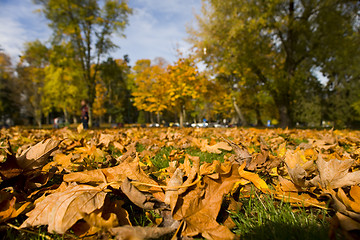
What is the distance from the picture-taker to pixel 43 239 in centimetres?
70

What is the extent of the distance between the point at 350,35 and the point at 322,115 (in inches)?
948

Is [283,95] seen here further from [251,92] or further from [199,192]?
[199,192]

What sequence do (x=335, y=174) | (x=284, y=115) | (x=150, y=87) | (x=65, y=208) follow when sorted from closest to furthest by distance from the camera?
1. (x=65, y=208)
2. (x=335, y=174)
3. (x=284, y=115)
4. (x=150, y=87)

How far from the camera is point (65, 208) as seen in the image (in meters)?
0.72

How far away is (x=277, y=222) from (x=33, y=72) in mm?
33508

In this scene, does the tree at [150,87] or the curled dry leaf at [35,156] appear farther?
the tree at [150,87]

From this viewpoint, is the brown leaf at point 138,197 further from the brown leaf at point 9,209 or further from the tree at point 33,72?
the tree at point 33,72

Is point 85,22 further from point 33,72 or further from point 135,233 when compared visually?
point 135,233

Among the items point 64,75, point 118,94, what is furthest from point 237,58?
point 118,94

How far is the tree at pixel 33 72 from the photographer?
20344 millimetres

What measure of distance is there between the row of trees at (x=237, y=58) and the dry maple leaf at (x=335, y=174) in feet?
36.4

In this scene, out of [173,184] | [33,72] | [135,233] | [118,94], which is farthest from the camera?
[118,94]

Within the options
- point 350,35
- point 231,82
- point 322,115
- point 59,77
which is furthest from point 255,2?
point 322,115

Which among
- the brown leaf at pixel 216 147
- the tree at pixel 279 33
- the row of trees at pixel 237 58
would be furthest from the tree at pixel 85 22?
the brown leaf at pixel 216 147
